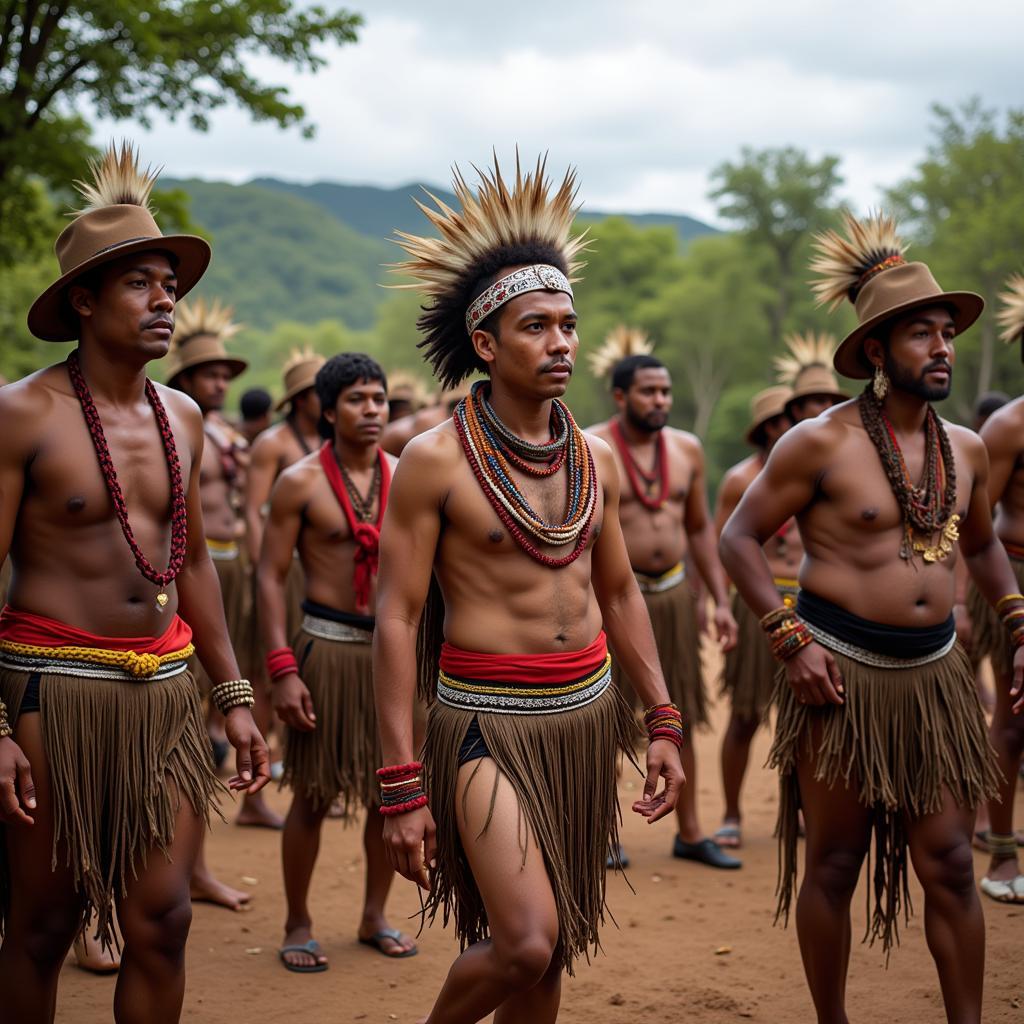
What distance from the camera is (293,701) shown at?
5352 mm

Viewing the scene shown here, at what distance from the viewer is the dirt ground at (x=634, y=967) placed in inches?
196

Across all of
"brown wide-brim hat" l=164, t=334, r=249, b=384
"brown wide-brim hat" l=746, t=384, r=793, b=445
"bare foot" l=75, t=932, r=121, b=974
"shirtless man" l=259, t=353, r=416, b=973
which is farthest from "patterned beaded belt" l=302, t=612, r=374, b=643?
"brown wide-brim hat" l=746, t=384, r=793, b=445

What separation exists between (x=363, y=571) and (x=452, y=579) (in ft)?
6.27

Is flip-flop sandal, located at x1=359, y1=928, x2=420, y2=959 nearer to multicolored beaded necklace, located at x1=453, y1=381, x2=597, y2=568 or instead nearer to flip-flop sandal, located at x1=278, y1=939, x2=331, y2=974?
flip-flop sandal, located at x1=278, y1=939, x2=331, y2=974

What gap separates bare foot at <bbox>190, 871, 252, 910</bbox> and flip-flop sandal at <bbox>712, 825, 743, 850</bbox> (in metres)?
2.59

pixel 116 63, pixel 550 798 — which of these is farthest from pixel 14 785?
pixel 116 63

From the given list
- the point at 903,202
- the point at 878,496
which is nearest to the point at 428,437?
the point at 878,496

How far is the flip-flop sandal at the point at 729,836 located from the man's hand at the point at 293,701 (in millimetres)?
2865

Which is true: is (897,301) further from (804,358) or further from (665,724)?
(804,358)

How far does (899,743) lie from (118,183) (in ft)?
10.1

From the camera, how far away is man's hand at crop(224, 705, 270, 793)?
4047mm

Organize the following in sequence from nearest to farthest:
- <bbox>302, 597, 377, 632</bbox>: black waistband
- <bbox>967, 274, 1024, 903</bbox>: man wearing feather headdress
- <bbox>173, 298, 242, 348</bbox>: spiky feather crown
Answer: <bbox>302, 597, 377, 632</bbox>: black waistband < <bbox>967, 274, 1024, 903</bbox>: man wearing feather headdress < <bbox>173, 298, 242, 348</bbox>: spiky feather crown

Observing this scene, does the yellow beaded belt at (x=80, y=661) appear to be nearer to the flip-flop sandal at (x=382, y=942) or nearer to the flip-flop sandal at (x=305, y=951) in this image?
the flip-flop sandal at (x=305, y=951)

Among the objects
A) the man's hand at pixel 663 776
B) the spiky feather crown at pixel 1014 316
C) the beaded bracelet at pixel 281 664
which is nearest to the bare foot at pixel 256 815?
the beaded bracelet at pixel 281 664
